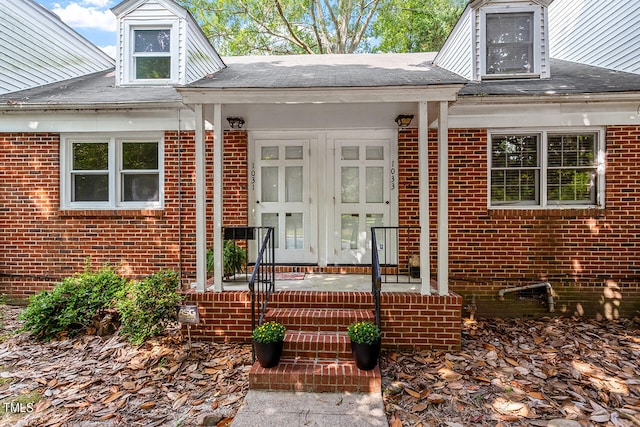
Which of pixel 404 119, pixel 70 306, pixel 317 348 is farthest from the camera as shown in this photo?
pixel 404 119

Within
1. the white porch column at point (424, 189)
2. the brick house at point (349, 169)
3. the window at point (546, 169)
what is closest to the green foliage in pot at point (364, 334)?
the white porch column at point (424, 189)

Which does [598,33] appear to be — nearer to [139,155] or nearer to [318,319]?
[318,319]

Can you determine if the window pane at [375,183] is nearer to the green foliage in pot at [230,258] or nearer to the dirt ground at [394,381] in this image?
the green foliage in pot at [230,258]

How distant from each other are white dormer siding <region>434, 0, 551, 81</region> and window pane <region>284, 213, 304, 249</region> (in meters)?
3.85

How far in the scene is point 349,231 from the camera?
5.70m

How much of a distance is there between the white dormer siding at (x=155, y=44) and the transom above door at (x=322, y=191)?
187 centimetres

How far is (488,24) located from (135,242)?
23.2 ft

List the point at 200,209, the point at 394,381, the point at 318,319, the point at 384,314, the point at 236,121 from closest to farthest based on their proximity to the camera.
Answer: the point at 394,381 < the point at 318,319 < the point at 384,314 < the point at 200,209 < the point at 236,121

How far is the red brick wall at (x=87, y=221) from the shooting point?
5441 mm

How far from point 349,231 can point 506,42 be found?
4.28 meters

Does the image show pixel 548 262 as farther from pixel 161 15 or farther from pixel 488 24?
pixel 161 15

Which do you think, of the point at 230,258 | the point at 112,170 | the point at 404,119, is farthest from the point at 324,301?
the point at 112,170

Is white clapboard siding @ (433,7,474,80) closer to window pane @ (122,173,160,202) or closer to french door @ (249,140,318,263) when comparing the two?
french door @ (249,140,318,263)

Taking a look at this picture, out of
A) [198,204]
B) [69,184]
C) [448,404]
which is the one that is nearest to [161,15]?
[69,184]
